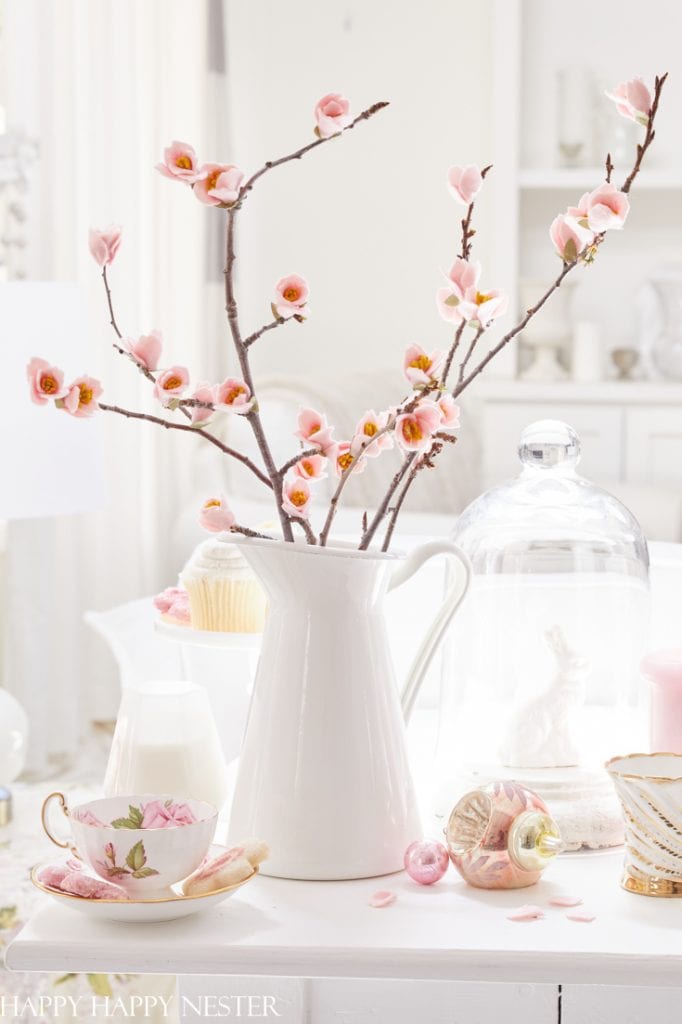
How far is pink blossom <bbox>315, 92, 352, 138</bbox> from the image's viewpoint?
2.62 feet

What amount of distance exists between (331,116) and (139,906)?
1.49 feet

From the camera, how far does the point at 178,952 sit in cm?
73

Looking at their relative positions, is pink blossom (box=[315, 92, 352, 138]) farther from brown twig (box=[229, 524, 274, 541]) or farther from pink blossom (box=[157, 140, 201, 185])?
brown twig (box=[229, 524, 274, 541])

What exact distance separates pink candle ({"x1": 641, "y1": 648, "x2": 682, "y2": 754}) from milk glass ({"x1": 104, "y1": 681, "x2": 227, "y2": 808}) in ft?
0.99

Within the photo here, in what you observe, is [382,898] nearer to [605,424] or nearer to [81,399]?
[81,399]

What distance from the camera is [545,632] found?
3.19 feet

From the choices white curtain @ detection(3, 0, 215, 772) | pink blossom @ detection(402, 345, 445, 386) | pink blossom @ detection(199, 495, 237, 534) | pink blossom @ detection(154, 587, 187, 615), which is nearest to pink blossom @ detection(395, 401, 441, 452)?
pink blossom @ detection(402, 345, 445, 386)

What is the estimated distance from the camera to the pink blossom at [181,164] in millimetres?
770

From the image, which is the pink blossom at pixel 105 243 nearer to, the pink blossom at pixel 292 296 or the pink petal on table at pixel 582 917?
the pink blossom at pixel 292 296

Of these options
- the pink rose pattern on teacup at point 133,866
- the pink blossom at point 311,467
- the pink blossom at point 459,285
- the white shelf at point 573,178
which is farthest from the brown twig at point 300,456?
the white shelf at point 573,178

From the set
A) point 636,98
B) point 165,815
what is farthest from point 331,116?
point 165,815

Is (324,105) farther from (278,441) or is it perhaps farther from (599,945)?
(278,441)

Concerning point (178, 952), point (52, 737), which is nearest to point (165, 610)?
point (178, 952)

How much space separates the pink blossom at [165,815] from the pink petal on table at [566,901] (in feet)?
0.69
